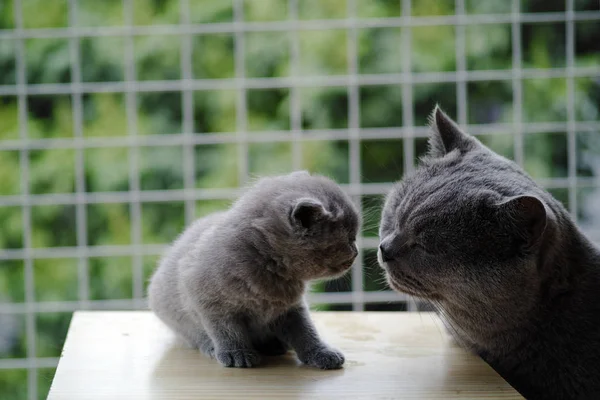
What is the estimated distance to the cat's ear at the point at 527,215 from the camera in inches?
52.7

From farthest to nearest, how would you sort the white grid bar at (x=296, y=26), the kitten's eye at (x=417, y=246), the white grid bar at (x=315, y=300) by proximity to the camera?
the white grid bar at (x=315, y=300), the white grid bar at (x=296, y=26), the kitten's eye at (x=417, y=246)

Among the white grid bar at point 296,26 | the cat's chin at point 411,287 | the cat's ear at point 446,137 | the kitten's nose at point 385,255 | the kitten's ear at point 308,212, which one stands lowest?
the cat's chin at point 411,287

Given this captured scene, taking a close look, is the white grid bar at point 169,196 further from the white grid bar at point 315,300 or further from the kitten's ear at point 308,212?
the kitten's ear at point 308,212

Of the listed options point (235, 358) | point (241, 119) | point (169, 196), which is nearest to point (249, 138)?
point (241, 119)

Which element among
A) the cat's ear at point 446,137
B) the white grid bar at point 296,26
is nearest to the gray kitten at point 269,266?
the cat's ear at point 446,137

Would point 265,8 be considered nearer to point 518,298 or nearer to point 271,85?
point 271,85

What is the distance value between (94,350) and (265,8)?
74.5 inches

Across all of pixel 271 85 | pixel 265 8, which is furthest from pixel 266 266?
pixel 265 8

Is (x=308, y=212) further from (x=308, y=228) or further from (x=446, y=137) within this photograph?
(x=446, y=137)

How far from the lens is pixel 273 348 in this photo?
168cm

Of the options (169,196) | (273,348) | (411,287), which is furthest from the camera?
(169,196)

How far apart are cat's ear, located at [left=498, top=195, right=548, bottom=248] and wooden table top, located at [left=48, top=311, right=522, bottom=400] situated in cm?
29

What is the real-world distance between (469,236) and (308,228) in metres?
0.31

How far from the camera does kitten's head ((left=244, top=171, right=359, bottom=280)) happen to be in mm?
1506
